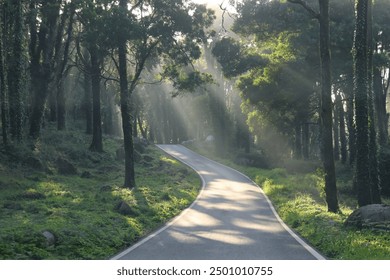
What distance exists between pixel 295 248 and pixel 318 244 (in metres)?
1.03

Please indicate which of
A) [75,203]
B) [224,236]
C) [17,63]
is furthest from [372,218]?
[17,63]

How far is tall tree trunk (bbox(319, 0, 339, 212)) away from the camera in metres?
17.3

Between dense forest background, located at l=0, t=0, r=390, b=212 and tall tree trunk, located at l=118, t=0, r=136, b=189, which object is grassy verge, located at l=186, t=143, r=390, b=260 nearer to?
dense forest background, located at l=0, t=0, r=390, b=212

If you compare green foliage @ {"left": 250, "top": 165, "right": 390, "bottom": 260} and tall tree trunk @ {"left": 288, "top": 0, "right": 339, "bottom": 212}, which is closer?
green foliage @ {"left": 250, "top": 165, "right": 390, "bottom": 260}

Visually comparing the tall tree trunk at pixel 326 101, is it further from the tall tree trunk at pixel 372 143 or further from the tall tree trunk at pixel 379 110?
the tall tree trunk at pixel 379 110

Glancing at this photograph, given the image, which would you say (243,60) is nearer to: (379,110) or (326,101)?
(379,110)

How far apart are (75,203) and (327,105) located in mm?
10798

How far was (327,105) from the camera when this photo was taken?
57.3 feet

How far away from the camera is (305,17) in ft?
99.7

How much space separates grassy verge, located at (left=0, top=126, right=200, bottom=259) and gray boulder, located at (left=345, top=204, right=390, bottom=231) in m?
6.50

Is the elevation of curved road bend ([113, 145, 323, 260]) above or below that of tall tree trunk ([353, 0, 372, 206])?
below

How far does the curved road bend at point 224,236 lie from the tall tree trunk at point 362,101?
349cm

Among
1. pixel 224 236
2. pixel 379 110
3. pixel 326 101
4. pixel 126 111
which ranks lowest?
pixel 224 236

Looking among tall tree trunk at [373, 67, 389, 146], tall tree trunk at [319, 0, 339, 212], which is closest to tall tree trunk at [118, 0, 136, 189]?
tall tree trunk at [319, 0, 339, 212]
